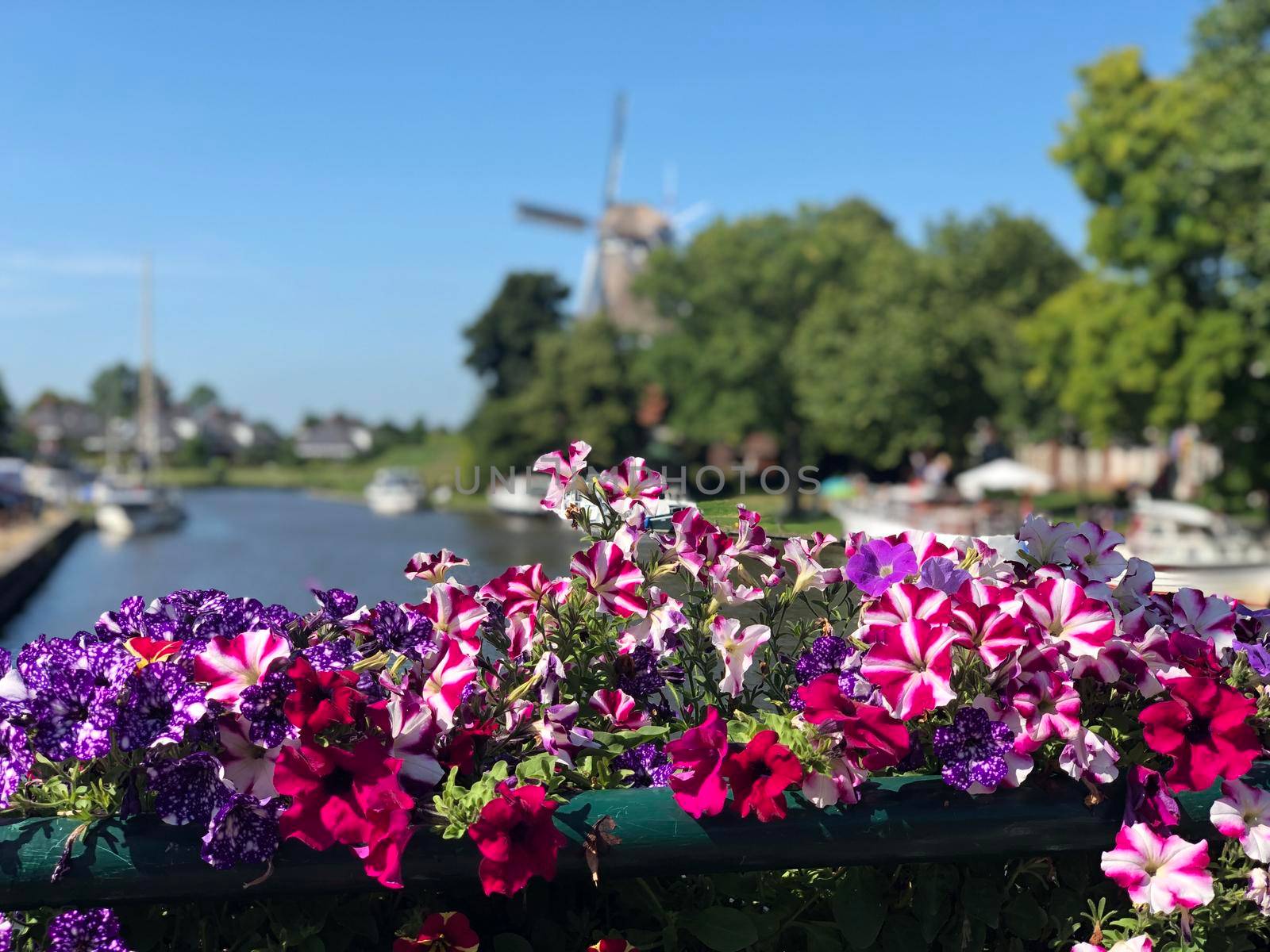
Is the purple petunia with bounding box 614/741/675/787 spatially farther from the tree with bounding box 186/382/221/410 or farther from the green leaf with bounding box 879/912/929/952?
the tree with bounding box 186/382/221/410

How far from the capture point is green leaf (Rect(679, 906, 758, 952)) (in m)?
1.76

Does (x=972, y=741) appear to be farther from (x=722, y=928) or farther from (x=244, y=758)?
(x=244, y=758)

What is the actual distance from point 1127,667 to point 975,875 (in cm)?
39

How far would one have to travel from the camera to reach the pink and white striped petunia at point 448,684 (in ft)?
5.53

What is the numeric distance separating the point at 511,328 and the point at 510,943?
→ 7130cm

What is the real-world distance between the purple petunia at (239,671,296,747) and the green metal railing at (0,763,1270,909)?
150mm

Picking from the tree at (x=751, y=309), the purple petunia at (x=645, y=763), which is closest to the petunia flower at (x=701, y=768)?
the purple petunia at (x=645, y=763)

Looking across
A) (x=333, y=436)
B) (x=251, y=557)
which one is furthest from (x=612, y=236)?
(x=333, y=436)

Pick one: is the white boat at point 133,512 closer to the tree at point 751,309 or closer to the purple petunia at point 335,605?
the tree at point 751,309

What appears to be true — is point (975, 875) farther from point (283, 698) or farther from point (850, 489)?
point (850, 489)

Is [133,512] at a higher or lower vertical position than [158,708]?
→ lower

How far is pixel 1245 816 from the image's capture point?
6.21 feet

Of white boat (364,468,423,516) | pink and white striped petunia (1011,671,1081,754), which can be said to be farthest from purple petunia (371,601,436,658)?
white boat (364,468,423,516)

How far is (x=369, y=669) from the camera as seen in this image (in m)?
1.83
